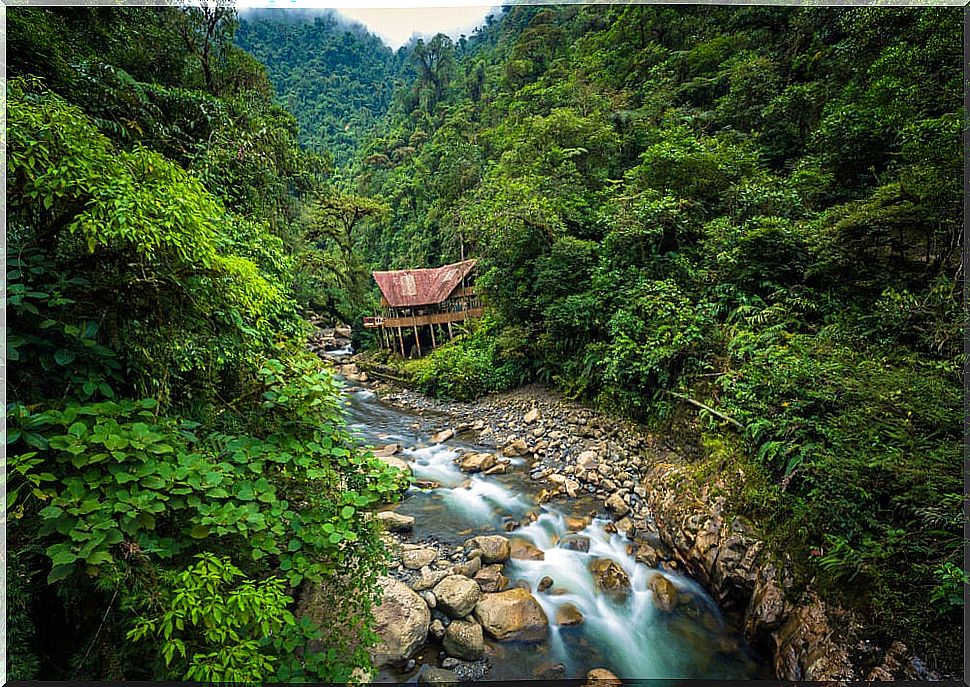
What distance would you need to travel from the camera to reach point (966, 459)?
254 cm

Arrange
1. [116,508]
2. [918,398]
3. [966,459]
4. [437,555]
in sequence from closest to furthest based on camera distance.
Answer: [116,508], [966,459], [918,398], [437,555]

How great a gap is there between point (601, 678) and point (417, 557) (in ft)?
7.11

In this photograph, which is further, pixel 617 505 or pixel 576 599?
pixel 617 505

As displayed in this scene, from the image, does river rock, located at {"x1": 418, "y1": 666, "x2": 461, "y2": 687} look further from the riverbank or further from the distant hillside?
the distant hillside

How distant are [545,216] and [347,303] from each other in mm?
10810

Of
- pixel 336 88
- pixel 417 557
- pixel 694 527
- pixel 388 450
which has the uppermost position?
pixel 336 88

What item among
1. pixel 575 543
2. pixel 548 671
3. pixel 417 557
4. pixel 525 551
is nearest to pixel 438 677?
pixel 548 671

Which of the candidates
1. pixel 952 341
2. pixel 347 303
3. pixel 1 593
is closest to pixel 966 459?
pixel 952 341

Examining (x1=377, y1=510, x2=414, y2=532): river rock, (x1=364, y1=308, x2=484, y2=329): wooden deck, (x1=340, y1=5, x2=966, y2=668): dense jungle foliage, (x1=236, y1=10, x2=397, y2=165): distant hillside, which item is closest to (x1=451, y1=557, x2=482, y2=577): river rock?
(x1=377, y1=510, x2=414, y2=532): river rock

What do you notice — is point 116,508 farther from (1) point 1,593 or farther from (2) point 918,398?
(2) point 918,398

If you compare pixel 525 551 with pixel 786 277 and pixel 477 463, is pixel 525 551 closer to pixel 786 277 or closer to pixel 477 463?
pixel 477 463

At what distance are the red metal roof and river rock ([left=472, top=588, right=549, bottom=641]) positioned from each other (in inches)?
504

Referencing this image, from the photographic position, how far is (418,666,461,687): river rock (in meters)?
3.27

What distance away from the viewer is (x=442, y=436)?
883cm
